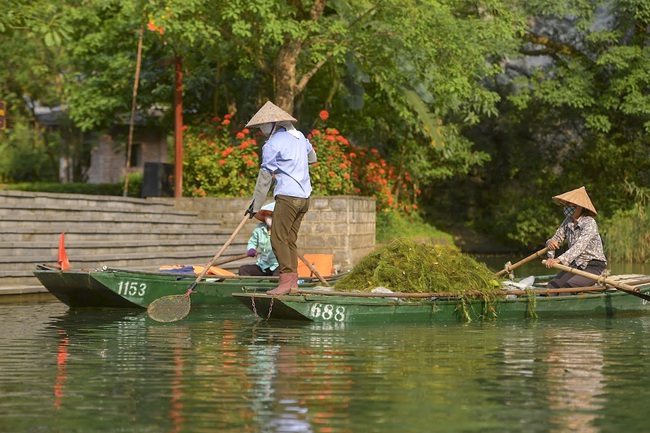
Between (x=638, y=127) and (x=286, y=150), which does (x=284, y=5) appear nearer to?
(x=286, y=150)

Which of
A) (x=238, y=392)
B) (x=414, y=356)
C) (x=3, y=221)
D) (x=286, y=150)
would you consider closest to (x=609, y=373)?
(x=414, y=356)

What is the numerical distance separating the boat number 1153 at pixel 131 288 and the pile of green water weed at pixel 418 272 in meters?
2.52

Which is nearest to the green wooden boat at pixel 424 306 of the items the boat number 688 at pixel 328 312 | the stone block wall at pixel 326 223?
the boat number 688 at pixel 328 312

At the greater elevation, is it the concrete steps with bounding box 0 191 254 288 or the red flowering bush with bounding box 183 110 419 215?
the red flowering bush with bounding box 183 110 419 215

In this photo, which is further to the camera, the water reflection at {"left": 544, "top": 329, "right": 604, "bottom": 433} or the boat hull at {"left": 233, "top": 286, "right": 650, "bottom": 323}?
the boat hull at {"left": 233, "top": 286, "right": 650, "bottom": 323}

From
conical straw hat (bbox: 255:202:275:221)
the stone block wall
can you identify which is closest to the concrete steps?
the stone block wall

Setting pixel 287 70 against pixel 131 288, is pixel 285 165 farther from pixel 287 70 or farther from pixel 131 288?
pixel 287 70

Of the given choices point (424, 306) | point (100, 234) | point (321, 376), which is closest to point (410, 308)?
point (424, 306)

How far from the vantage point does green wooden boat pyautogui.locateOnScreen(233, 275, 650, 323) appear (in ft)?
43.2

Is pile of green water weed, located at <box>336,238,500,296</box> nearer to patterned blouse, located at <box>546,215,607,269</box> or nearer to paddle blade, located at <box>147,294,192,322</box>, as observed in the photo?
patterned blouse, located at <box>546,215,607,269</box>

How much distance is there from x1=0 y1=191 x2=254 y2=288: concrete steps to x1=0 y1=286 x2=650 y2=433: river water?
4217 mm

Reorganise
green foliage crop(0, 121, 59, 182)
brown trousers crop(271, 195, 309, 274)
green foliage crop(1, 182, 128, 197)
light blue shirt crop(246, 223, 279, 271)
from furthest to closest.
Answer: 1. green foliage crop(0, 121, 59, 182)
2. green foliage crop(1, 182, 128, 197)
3. light blue shirt crop(246, 223, 279, 271)
4. brown trousers crop(271, 195, 309, 274)

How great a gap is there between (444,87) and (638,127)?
32.8 ft

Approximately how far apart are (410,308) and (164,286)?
337cm
